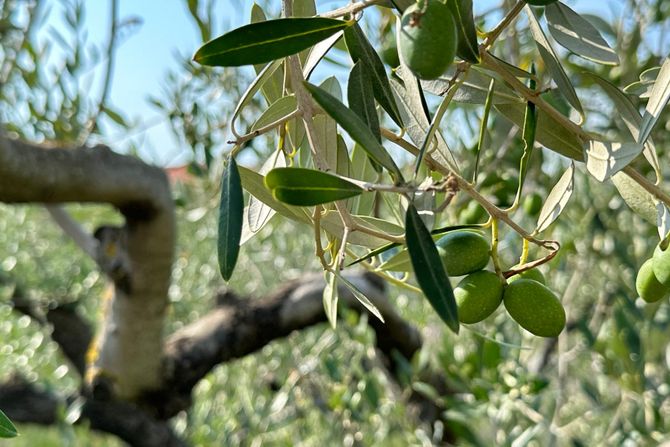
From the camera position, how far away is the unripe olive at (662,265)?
450 mm

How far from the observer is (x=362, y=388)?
1.85 metres

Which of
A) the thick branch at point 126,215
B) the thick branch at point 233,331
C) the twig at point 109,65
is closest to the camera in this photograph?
the twig at point 109,65

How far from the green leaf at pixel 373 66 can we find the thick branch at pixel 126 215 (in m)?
1.15

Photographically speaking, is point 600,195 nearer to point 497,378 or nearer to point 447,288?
point 497,378

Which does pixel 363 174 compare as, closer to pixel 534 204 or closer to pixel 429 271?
pixel 429 271

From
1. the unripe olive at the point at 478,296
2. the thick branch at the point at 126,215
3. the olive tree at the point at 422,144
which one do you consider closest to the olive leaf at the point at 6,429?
the olive tree at the point at 422,144

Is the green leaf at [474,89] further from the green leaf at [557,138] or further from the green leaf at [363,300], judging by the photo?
the green leaf at [363,300]

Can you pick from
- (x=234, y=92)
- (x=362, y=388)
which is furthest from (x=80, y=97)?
(x=362, y=388)

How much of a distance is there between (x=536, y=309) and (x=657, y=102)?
138 mm

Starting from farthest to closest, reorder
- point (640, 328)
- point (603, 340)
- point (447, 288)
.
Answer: point (640, 328)
point (603, 340)
point (447, 288)

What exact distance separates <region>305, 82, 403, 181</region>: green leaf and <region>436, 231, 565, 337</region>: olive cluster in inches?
3.8

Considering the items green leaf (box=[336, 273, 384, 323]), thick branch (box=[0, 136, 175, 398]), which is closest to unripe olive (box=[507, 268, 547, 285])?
green leaf (box=[336, 273, 384, 323])

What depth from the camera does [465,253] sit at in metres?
0.47

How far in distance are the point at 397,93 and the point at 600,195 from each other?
1862 mm
